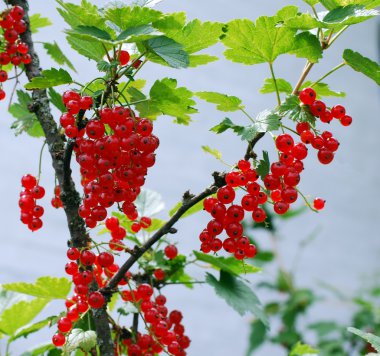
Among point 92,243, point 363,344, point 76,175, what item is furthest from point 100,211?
point 76,175

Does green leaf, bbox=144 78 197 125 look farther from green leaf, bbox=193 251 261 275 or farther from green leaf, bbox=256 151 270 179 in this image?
green leaf, bbox=193 251 261 275

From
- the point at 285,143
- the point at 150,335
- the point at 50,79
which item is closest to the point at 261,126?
the point at 285,143

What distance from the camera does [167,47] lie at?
0.66 metres

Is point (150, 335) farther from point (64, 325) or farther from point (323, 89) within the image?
point (323, 89)

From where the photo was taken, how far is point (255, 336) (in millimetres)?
2182

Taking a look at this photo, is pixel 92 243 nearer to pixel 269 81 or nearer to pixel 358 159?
pixel 269 81

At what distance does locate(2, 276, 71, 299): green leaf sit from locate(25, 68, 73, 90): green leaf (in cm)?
32

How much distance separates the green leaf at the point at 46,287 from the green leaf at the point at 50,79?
0.32 m

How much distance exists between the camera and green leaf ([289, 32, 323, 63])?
725 millimetres

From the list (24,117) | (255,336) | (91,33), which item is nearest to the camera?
(91,33)

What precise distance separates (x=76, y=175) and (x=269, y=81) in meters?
2.83

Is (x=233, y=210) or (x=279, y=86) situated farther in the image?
(x=279, y=86)

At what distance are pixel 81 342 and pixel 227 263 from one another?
332 millimetres

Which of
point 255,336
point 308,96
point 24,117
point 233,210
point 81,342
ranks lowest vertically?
point 81,342
